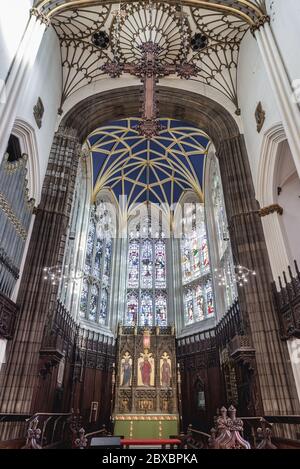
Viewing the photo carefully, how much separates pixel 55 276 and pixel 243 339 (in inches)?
256

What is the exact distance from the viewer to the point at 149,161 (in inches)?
842

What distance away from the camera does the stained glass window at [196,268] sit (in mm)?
17812

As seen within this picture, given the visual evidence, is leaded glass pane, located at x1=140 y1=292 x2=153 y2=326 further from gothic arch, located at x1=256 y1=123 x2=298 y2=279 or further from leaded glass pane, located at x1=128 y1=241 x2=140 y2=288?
gothic arch, located at x1=256 y1=123 x2=298 y2=279

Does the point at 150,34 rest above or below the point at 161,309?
above

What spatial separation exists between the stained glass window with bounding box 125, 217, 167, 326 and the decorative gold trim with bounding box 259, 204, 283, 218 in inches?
422

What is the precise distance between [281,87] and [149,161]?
13582 mm

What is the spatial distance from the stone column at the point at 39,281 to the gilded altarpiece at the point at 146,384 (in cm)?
466

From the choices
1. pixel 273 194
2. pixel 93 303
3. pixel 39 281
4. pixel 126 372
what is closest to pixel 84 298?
pixel 93 303

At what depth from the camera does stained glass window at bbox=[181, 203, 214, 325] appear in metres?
17.8

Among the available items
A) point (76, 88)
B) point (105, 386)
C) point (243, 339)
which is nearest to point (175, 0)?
point (76, 88)

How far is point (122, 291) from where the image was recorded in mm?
19938

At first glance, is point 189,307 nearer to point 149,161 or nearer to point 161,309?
point 161,309
